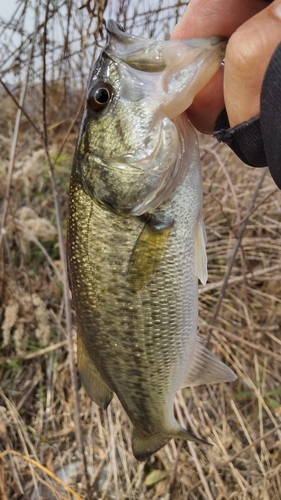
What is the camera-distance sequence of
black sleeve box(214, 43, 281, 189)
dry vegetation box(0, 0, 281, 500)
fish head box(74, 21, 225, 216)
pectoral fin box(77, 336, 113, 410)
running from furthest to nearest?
1. dry vegetation box(0, 0, 281, 500)
2. pectoral fin box(77, 336, 113, 410)
3. fish head box(74, 21, 225, 216)
4. black sleeve box(214, 43, 281, 189)

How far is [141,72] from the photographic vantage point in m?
1.13

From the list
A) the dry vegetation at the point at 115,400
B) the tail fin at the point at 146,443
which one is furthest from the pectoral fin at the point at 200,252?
the dry vegetation at the point at 115,400

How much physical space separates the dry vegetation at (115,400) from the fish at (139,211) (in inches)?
39.2

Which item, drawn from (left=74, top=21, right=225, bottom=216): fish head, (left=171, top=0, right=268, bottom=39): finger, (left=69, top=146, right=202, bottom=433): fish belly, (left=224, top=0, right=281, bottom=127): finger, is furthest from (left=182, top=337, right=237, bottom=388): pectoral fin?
(left=171, top=0, right=268, bottom=39): finger

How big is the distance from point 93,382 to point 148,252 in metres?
0.54

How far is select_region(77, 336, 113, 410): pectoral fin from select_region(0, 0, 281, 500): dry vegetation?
0.84 metres

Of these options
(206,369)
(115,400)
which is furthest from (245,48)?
(115,400)

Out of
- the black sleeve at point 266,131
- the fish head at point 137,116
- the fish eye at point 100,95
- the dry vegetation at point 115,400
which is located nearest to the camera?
the black sleeve at point 266,131

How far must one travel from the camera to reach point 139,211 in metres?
1.19

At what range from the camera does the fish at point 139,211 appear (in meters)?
1.12

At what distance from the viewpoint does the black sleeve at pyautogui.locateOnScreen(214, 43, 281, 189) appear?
85cm

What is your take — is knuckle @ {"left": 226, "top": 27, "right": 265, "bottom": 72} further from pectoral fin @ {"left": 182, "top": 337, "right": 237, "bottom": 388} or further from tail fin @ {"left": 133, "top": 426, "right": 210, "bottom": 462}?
tail fin @ {"left": 133, "top": 426, "right": 210, "bottom": 462}

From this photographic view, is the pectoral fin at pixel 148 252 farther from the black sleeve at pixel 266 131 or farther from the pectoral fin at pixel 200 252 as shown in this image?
the black sleeve at pixel 266 131

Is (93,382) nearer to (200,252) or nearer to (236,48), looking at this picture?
(200,252)
